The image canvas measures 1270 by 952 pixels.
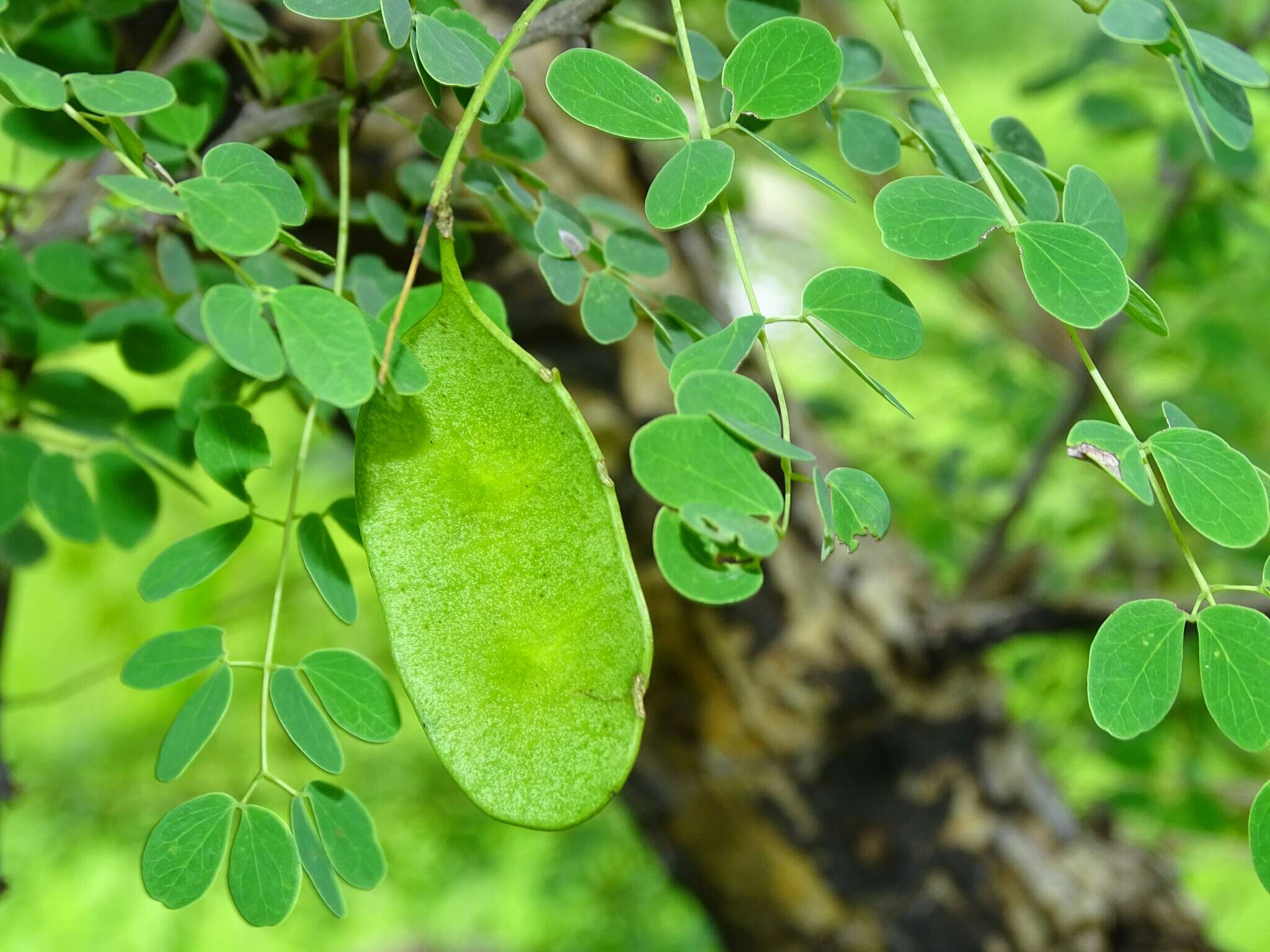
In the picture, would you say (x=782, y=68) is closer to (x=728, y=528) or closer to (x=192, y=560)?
(x=728, y=528)

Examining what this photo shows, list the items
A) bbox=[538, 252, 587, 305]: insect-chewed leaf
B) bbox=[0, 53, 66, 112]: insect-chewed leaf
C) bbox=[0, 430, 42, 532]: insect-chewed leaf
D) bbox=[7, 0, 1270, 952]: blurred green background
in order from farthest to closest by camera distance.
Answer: bbox=[7, 0, 1270, 952]: blurred green background → bbox=[0, 430, 42, 532]: insect-chewed leaf → bbox=[538, 252, 587, 305]: insect-chewed leaf → bbox=[0, 53, 66, 112]: insect-chewed leaf

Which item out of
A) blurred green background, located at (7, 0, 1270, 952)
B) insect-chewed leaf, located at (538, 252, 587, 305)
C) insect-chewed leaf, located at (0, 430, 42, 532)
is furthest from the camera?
blurred green background, located at (7, 0, 1270, 952)

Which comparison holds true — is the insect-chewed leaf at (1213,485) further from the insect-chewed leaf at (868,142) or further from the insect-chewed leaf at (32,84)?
the insect-chewed leaf at (32,84)

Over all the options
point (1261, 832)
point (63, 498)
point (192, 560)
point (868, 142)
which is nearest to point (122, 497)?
point (63, 498)

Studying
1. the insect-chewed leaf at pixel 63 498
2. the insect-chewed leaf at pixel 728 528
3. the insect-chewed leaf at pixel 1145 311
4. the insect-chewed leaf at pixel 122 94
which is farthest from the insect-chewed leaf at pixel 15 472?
the insect-chewed leaf at pixel 1145 311

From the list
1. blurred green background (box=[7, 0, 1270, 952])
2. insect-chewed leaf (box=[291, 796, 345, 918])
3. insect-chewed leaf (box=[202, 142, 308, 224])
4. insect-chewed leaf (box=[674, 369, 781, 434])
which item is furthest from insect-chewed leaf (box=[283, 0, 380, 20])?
blurred green background (box=[7, 0, 1270, 952])

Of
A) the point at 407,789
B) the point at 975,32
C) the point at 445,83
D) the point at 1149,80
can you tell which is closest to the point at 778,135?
the point at 1149,80

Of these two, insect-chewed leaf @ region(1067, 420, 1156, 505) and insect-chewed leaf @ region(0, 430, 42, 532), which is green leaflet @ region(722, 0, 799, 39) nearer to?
insect-chewed leaf @ region(1067, 420, 1156, 505)
